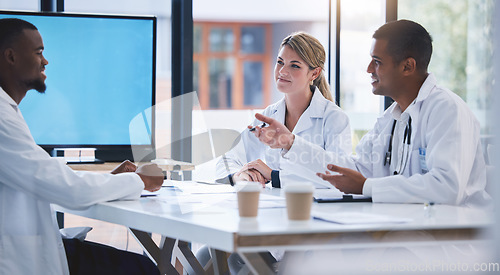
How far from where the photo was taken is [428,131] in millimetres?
1854

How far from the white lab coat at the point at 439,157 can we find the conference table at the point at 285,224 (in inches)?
2.5

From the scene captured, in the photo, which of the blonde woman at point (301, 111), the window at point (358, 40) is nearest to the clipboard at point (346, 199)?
the blonde woman at point (301, 111)

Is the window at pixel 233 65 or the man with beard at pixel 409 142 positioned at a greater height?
the window at pixel 233 65

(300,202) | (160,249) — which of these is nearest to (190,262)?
(160,249)

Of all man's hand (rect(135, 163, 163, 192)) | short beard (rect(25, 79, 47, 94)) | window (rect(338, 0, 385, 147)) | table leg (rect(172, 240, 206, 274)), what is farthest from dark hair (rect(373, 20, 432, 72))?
window (rect(338, 0, 385, 147))

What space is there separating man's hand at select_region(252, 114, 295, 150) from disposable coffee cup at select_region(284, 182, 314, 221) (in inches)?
28.7

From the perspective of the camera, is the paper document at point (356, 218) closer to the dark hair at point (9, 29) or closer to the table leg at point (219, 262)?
the table leg at point (219, 262)

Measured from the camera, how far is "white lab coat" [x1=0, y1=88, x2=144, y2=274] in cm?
154

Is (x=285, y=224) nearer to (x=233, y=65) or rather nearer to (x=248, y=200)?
(x=248, y=200)

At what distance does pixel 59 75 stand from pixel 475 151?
88.4 inches

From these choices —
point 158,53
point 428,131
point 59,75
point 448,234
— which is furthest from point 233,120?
point 448,234

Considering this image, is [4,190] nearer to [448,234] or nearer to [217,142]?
[448,234]

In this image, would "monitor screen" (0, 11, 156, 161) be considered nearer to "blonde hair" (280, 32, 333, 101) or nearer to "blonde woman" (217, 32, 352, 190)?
"blonde woman" (217, 32, 352, 190)

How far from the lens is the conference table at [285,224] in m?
1.15
